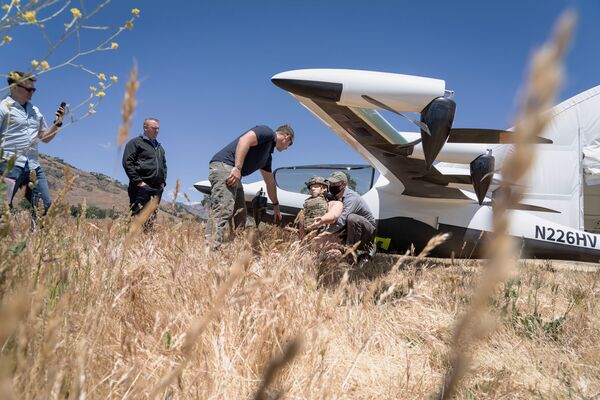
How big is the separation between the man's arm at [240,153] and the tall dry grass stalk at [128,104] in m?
2.97

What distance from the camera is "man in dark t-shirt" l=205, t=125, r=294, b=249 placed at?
353 centimetres

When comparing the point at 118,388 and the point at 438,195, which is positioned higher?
the point at 438,195

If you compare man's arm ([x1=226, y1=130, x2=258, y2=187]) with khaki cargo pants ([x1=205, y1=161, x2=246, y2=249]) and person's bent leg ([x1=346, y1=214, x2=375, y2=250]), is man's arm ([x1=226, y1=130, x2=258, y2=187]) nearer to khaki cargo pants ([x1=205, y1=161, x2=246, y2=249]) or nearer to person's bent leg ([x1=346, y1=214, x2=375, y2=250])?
khaki cargo pants ([x1=205, y1=161, x2=246, y2=249])

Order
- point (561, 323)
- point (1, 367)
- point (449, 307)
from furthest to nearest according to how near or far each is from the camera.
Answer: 1. point (449, 307)
2. point (561, 323)
3. point (1, 367)

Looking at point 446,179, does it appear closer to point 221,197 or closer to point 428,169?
point 428,169

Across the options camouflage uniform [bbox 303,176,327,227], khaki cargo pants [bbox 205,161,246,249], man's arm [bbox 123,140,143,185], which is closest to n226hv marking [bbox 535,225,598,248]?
camouflage uniform [bbox 303,176,327,227]

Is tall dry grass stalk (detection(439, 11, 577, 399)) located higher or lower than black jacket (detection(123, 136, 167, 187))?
lower

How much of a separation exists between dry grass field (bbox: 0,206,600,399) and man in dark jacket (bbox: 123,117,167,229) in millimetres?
2583

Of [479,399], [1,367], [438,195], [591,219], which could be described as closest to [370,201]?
[438,195]

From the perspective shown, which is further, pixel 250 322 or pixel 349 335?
pixel 349 335

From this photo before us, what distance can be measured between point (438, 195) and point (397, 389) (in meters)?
5.26

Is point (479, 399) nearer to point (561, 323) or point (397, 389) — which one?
point (397, 389)

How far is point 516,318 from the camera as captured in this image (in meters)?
2.28

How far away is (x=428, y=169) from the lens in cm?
348
